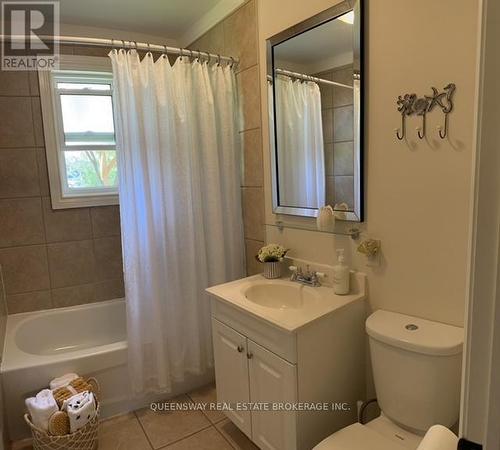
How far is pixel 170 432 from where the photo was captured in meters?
2.05

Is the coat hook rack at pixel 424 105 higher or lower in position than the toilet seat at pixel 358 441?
higher

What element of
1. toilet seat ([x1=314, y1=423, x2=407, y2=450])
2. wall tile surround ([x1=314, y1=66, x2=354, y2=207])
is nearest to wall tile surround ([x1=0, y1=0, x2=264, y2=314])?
wall tile surround ([x1=314, y1=66, x2=354, y2=207])

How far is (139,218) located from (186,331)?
2.63ft

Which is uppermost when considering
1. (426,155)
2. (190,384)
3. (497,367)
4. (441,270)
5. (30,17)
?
(30,17)

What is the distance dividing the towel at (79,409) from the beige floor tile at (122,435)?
0.27m

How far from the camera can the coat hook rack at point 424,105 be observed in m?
1.30

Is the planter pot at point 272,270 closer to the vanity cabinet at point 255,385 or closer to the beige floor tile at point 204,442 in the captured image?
the vanity cabinet at point 255,385

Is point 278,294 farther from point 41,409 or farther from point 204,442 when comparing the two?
point 41,409

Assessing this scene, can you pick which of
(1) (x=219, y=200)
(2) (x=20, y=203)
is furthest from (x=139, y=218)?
(2) (x=20, y=203)

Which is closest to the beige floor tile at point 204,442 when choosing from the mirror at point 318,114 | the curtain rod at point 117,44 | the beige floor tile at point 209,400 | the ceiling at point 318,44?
the beige floor tile at point 209,400

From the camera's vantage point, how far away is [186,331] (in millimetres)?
2307

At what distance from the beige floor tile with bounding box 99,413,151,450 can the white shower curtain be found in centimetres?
158

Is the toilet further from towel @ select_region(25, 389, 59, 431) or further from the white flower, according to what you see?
towel @ select_region(25, 389, 59, 431)

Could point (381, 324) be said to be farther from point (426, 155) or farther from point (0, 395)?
point (0, 395)
